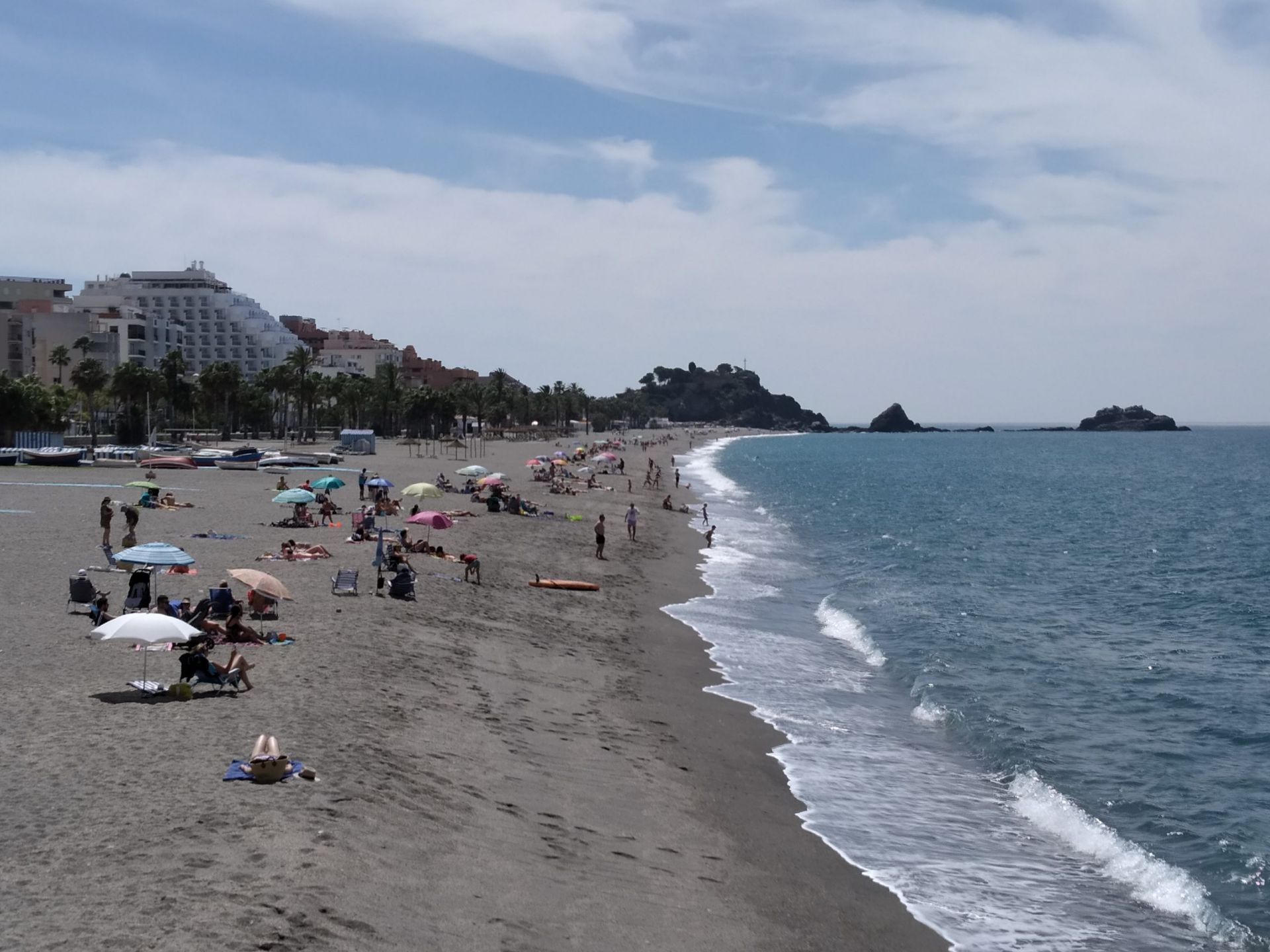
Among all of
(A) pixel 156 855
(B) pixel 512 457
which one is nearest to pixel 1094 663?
(A) pixel 156 855

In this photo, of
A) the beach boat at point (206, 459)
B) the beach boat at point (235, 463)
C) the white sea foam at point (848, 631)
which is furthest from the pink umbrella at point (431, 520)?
the beach boat at point (206, 459)

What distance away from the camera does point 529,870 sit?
1062cm

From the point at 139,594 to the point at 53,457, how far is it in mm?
41317

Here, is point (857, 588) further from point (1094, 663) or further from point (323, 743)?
point (323, 743)

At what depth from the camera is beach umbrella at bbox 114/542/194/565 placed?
58.8 ft

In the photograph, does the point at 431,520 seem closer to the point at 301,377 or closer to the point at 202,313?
the point at 301,377

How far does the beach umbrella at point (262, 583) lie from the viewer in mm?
18173

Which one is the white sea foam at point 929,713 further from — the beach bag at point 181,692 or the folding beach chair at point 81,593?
the folding beach chair at point 81,593

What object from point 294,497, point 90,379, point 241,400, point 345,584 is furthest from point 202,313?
point 345,584

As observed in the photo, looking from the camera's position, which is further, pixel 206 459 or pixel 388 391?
pixel 388 391

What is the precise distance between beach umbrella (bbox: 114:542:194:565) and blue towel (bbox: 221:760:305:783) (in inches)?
286

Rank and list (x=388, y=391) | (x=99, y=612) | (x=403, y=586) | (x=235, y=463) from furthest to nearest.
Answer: (x=388, y=391), (x=235, y=463), (x=403, y=586), (x=99, y=612)

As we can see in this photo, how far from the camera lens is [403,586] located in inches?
902

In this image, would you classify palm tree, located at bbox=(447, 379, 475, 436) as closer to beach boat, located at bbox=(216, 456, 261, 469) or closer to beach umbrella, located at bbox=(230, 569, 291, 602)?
beach boat, located at bbox=(216, 456, 261, 469)
